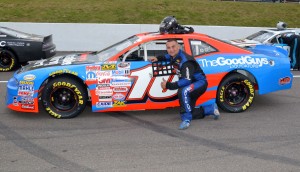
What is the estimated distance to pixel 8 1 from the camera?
19.8 m

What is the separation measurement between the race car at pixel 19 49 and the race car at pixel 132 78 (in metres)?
4.00

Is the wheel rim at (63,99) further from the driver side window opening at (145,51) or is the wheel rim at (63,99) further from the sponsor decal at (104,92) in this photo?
the driver side window opening at (145,51)

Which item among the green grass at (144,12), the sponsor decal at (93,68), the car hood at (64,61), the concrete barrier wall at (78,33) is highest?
the green grass at (144,12)

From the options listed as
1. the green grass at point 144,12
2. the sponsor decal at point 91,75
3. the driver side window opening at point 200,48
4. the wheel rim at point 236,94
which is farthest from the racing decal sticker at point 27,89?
the green grass at point 144,12

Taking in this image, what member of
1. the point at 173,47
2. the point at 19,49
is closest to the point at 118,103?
the point at 173,47

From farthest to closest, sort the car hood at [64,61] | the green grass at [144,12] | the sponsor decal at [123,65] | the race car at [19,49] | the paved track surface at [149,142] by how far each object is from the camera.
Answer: the green grass at [144,12]
the race car at [19,49]
the car hood at [64,61]
the sponsor decal at [123,65]
the paved track surface at [149,142]

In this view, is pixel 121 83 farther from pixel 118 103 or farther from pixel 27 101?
pixel 27 101

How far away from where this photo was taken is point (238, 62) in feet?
20.6

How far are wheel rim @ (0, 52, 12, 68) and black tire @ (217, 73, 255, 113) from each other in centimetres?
632

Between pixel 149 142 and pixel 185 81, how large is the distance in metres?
1.09

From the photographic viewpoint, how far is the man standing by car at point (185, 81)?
556cm

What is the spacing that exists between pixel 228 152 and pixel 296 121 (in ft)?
6.16

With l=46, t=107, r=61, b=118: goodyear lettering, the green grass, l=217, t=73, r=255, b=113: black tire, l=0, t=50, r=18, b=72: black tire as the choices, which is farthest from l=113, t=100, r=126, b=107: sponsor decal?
the green grass

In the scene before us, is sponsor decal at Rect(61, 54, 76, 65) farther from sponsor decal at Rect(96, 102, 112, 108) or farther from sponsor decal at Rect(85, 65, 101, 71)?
sponsor decal at Rect(96, 102, 112, 108)
